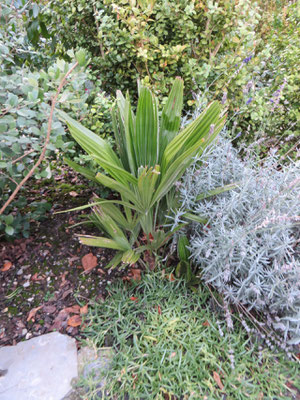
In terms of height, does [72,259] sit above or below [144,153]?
below

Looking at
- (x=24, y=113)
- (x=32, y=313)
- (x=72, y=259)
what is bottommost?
(x=32, y=313)

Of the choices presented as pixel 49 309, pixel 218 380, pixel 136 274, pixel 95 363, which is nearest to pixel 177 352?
pixel 218 380

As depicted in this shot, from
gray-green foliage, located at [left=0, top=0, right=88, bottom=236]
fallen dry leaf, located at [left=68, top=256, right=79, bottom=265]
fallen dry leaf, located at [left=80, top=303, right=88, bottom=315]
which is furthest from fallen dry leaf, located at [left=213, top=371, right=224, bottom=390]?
gray-green foliage, located at [left=0, top=0, right=88, bottom=236]

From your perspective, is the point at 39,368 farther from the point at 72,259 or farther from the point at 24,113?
the point at 24,113

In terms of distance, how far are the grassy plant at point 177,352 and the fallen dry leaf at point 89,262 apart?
269 millimetres

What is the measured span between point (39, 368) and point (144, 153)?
1260 millimetres

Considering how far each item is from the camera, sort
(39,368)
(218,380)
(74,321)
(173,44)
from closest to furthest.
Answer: (218,380) < (39,368) < (74,321) < (173,44)

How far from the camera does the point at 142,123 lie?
1.54 m

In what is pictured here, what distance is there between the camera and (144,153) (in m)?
1.62

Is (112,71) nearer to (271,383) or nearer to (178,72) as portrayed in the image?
(178,72)

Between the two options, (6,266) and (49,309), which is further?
(6,266)

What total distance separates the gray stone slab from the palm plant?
1.73ft

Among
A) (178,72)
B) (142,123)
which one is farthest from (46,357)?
(178,72)

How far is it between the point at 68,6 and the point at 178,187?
68.1 inches
